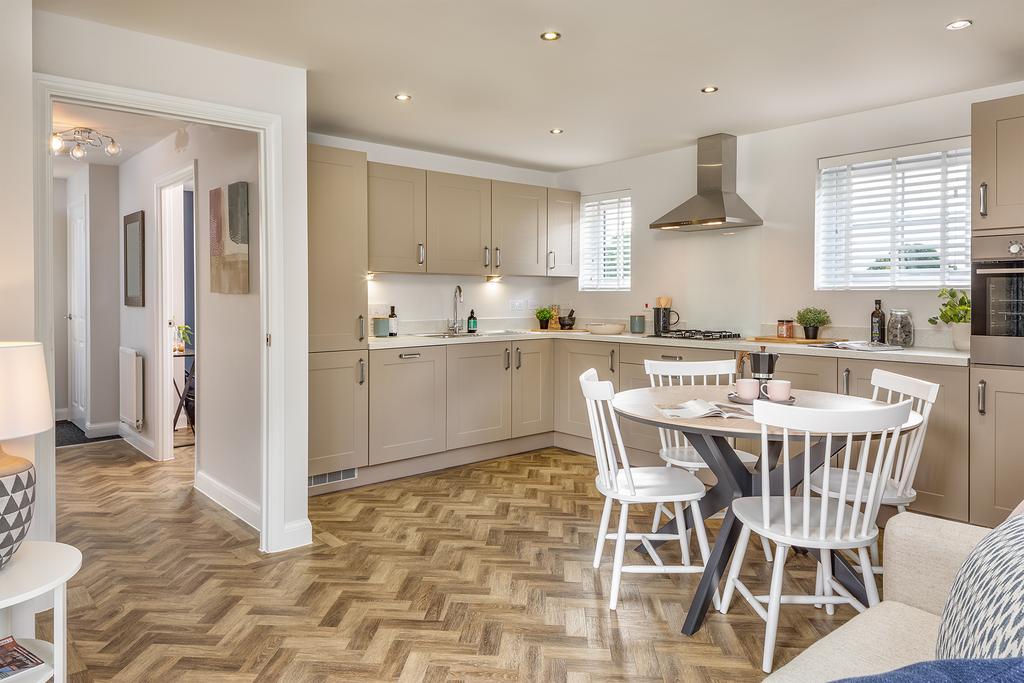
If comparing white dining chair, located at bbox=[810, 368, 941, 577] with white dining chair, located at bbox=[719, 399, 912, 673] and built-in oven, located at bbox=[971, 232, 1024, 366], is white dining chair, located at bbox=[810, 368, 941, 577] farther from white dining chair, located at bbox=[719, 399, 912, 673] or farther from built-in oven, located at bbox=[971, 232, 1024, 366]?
built-in oven, located at bbox=[971, 232, 1024, 366]

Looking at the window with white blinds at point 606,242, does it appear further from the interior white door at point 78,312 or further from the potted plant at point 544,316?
the interior white door at point 78,312

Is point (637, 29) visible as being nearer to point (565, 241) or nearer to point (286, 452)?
point (286, 452)

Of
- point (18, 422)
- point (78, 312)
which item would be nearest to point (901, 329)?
point (18, 422)

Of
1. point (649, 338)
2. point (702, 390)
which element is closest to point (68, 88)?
point (702, 390)

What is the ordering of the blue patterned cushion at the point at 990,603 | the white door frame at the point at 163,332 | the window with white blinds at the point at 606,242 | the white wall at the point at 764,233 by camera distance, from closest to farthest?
the blue patterned cushion at the point at 990,603 < the white wall at the point at 764,233 < the white door frame at the point at 163,332 < the window with white blinds at the point at 606,242

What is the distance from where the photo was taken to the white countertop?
345 cm

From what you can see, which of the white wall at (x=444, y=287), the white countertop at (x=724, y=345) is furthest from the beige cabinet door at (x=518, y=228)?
the white countertop at (x=724, y=345)

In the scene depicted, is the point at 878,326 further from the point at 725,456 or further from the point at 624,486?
the point at 624,486

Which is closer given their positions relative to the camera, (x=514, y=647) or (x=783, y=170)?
(x=514, y=647)

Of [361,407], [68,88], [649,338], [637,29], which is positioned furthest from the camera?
[649,338]

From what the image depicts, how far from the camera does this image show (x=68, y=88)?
2.65 meters

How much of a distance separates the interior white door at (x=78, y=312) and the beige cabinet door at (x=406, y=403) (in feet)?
10.8

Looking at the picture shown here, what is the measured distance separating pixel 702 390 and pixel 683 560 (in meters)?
0.83

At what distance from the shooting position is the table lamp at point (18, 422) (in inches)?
71.1
